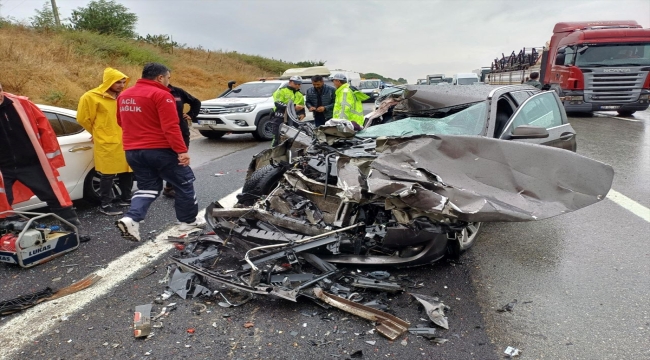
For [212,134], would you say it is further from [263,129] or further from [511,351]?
[511,351]

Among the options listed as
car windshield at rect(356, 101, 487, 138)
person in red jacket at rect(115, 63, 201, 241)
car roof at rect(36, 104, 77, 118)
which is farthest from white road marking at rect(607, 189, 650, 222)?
car roof at rect(36, 104, 77, 118)

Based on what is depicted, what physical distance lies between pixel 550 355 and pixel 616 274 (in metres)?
1.45

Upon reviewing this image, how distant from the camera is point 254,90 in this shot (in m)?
11.7

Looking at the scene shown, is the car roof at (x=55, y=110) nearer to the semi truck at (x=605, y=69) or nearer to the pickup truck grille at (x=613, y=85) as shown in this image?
the semi truck at (x=605, y=69)

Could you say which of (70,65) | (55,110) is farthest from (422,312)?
(70,65)

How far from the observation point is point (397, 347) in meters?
2.44

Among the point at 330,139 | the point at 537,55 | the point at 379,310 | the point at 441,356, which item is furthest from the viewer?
the point at 537,55

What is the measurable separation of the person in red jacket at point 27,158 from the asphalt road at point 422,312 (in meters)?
0.57

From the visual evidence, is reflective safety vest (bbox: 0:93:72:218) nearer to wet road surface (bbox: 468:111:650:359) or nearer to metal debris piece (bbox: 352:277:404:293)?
metal debris piece (bbox: 352:277:404:293)

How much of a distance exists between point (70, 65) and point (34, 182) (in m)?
14.1

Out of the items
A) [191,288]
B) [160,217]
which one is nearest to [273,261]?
[191,288]

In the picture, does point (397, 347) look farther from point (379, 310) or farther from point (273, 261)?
point (273, 261)

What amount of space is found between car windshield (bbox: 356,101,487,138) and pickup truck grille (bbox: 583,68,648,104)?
11.8 m

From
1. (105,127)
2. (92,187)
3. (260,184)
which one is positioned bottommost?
(92,187)
